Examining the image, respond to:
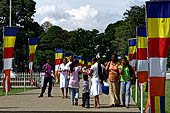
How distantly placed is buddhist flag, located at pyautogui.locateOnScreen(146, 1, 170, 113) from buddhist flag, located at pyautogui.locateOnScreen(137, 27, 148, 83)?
4.36 meters

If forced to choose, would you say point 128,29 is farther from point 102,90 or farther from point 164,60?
point 164,60

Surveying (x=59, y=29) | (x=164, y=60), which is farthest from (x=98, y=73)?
(x=59, y=29)

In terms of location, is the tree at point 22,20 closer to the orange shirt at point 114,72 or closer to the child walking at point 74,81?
the child walking at point 74,81

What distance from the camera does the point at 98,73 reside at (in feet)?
49.5

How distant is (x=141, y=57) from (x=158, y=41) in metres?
4.83

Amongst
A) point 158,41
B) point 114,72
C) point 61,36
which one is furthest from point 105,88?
point 61,36

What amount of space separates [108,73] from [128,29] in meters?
54.4

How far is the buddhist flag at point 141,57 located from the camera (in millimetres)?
13961

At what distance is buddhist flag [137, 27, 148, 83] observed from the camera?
1396 centimetres

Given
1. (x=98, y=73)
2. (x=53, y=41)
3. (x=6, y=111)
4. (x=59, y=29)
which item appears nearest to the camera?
(x=6, y=111)

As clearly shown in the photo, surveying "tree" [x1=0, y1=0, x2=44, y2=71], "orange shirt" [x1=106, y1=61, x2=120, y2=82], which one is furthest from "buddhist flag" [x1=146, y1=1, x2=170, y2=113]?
"tree" [x1=0, y1=0, x2=44, y2=71]

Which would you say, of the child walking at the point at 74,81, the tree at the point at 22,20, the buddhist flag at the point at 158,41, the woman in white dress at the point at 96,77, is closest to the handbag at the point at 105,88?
the woman in white dress at the point at 96,77

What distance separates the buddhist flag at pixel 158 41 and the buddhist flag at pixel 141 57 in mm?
4358

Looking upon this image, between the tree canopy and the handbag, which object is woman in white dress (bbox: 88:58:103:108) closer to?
the handbag
